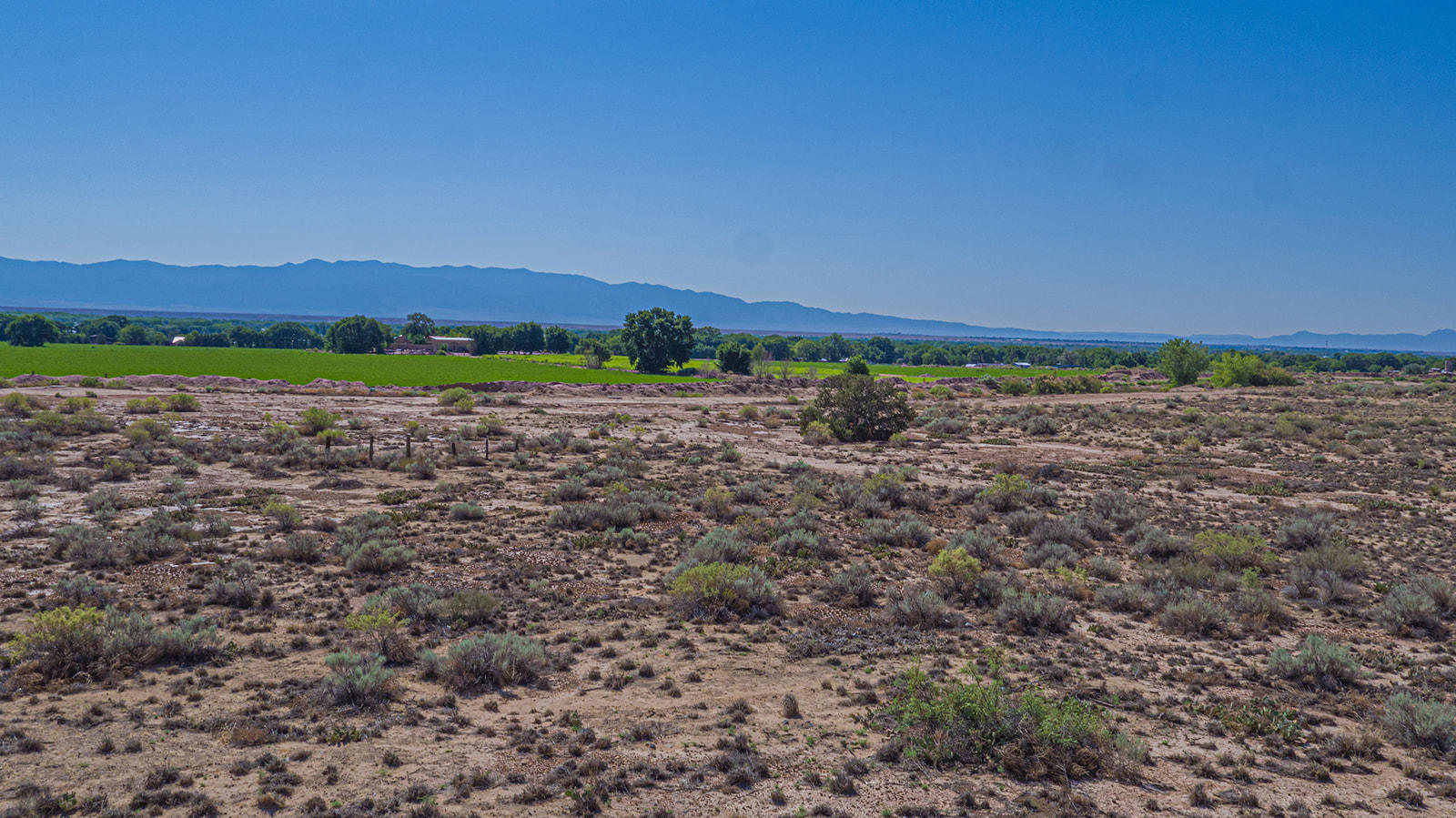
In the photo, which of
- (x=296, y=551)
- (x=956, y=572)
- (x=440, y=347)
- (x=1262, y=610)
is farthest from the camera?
(x=440, y=347)

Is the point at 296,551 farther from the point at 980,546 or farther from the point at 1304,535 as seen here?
the point at 1304,535

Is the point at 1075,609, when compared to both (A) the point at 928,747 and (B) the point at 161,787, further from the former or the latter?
(B) the point at 161,787

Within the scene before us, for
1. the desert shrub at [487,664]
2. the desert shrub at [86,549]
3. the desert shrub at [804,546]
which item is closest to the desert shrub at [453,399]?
the desert shrub at [86,549]

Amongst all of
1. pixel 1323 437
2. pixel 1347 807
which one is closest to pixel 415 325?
pixel 1323 437

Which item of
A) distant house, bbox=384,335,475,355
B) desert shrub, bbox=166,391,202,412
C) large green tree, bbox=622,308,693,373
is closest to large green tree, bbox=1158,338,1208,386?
large green tree, bbox=622,308,693,373

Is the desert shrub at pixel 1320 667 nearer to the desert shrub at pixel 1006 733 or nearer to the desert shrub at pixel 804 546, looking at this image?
the desert shrub at pixel 1006 733

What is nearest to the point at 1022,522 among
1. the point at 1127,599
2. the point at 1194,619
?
the point at 1127,599

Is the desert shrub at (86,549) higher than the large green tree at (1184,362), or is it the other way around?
the large green tree at (1184,362)

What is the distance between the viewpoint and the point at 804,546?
55.0 feet

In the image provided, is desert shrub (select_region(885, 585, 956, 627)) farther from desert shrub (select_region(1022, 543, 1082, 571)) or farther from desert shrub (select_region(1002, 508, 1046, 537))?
desert shrub (select_region(1002, 508, 1046, 537))

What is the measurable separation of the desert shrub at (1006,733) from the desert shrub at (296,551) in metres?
12.5

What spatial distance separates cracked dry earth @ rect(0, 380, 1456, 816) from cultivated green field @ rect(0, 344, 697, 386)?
49.0 metres

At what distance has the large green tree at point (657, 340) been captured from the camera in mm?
99062

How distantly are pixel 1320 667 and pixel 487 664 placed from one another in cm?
1141
